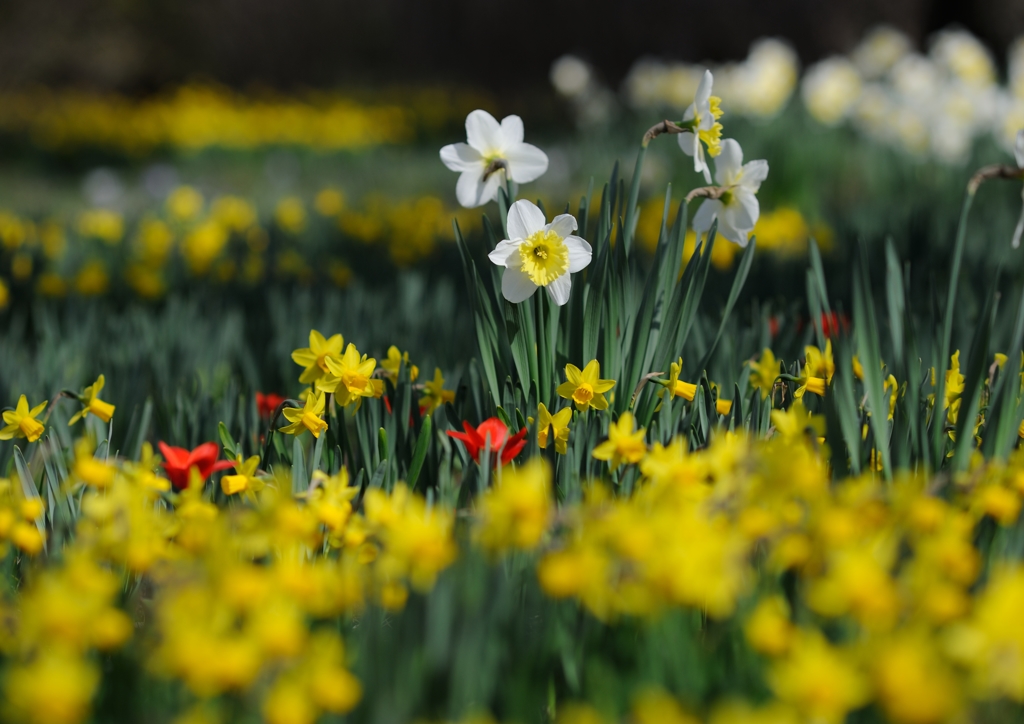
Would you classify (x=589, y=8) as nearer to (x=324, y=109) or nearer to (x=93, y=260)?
(x=324, y=109)

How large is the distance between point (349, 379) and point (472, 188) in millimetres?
422

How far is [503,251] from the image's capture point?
145cm

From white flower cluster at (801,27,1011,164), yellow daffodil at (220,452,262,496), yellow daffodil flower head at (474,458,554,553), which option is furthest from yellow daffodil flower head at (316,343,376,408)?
white flower cluster at (801,27,1011,164)

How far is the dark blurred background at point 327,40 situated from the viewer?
382 inches

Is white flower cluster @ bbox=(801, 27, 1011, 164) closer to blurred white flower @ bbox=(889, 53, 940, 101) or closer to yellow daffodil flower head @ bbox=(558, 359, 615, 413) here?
blurred white flower @ bbox=(889, 53, 940, 101)

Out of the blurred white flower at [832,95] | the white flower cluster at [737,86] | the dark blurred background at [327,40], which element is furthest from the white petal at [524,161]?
the dark blurred background at [327,40]

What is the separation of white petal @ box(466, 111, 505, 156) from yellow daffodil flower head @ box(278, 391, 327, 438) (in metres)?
0.54

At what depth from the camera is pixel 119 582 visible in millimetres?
1197

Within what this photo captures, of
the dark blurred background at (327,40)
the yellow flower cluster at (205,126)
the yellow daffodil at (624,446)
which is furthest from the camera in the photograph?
the dark blurred background at (327,40)

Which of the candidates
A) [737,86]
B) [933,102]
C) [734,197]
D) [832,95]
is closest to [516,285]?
[734,197]

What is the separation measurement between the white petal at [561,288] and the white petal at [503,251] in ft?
0.30

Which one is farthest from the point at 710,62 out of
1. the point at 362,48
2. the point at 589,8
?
the point at 362,48

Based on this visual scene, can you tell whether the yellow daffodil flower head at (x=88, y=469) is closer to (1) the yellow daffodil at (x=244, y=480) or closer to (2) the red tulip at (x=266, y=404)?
(1) the yellow daffodil at (x=244, y=480)

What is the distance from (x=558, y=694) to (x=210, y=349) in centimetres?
151
